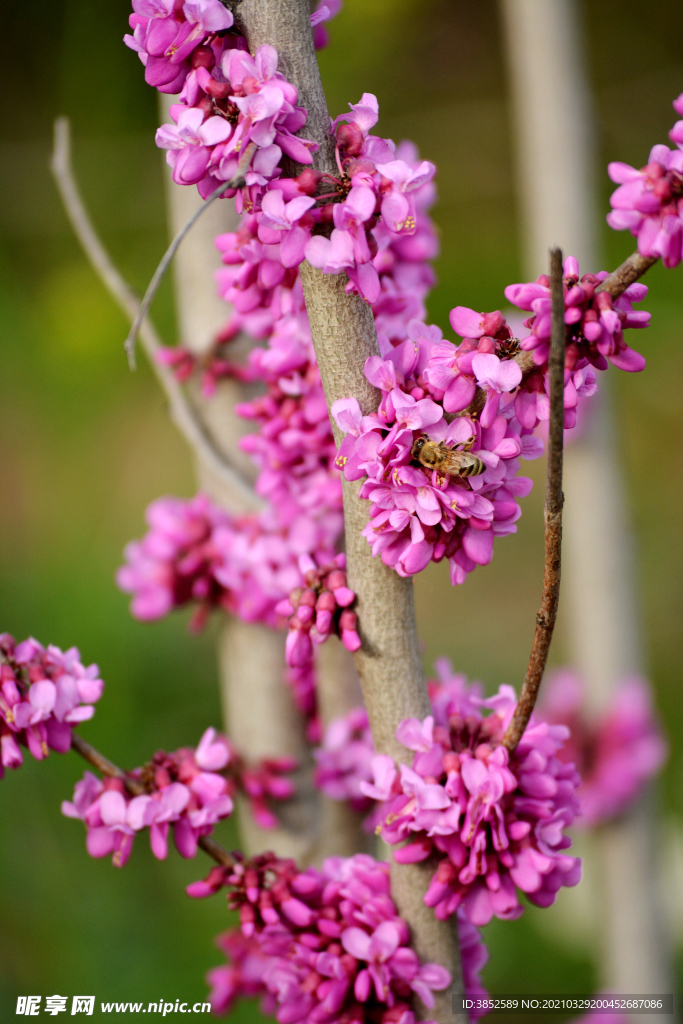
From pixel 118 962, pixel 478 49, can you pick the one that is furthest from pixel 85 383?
pixel 478 49

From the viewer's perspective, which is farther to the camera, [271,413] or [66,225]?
[66,225]

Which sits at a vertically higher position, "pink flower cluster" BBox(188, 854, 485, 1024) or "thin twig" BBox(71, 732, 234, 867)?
"thin twig" BBox(71, 732, 234, 867)

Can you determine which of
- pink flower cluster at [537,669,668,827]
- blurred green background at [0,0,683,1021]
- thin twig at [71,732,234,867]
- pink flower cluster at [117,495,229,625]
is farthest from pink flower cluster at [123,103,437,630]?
blurred green background at [0,0,683,1021]

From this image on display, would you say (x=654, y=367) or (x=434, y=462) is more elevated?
(x=654, y=367)

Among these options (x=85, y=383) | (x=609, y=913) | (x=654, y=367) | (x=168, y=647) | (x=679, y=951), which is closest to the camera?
(x=609, y=913)

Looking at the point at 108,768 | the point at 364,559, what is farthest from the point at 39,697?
the point at 364,559

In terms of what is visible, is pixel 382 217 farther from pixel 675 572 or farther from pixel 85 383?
pixel 675 572

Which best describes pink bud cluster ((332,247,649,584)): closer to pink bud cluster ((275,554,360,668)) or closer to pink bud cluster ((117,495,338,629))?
pink bud cluster ((275,554,360,668))
